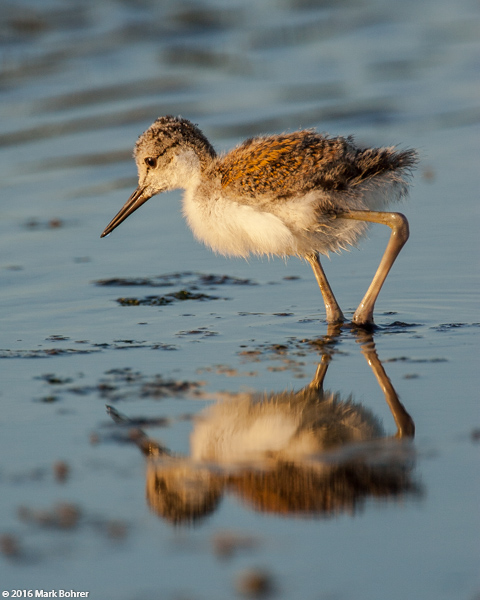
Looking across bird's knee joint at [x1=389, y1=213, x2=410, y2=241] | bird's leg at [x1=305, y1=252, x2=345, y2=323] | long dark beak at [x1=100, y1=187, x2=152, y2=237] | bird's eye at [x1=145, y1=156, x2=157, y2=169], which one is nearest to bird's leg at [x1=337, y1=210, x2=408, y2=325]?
bird's knee joint at [x1=389, y1=213, x2=410, y2=241]

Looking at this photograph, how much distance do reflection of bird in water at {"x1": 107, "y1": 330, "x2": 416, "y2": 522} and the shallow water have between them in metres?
0.02

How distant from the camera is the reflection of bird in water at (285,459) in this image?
327cm

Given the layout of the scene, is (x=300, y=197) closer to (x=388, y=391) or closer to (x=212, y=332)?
(x=212, y=332)

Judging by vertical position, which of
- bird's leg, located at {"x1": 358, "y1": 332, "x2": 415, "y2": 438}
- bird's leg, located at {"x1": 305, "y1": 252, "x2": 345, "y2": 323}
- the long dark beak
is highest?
the long dark beak

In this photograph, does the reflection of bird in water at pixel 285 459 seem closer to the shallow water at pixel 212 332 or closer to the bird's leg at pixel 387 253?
the shallow water at pixel 212 332

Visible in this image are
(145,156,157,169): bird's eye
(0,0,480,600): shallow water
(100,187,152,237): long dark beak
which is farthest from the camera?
(100,187,152,237): long dark beak

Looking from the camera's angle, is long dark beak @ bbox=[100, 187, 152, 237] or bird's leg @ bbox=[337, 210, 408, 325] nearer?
bird's leg @ bbox=[337, 210, 408, 325]

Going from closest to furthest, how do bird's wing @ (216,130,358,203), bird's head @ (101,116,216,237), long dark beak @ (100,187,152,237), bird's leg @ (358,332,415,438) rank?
1. bird's leg @ (358,332,415,438)
2. bird's wing @ (216,130,358,203)
3. bird's head @ (101,116,216,237)
4. long dark beak @ (100,187,152,237)

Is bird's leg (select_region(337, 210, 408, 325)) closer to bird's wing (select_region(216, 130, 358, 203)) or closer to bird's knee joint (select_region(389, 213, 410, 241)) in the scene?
bird's knee joint (select_region(389, 213, 410, 241))

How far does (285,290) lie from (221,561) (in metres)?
3.16

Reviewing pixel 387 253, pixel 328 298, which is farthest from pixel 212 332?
pixel 387 253

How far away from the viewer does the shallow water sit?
116 inches

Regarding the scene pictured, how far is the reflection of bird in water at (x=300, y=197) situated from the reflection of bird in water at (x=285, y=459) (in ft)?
3.58

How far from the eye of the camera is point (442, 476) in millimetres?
3344
